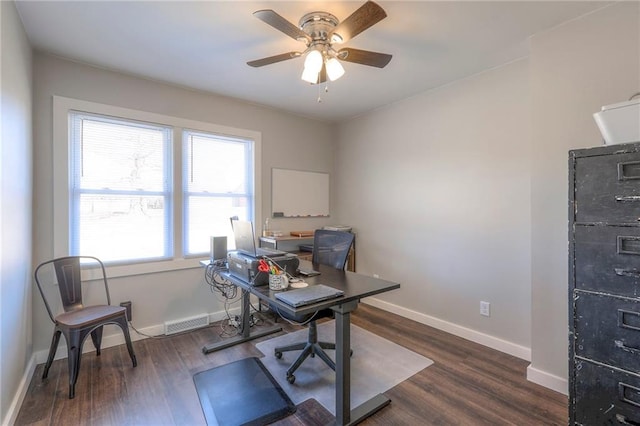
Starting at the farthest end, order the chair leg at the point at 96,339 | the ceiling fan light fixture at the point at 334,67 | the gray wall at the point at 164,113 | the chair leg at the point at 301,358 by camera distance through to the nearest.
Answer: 1. the chair leg at the point at 96,339
2. the gray wall at the point at 164,113
3. the chair leg at the point at 301,358
4. the ceiling fan light fixture at the point at 334,67

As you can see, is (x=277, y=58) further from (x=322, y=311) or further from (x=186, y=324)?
(x=186, y=324)

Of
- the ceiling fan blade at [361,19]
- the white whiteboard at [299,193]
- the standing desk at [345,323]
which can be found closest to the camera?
the ceiling fan blade at [361,19]

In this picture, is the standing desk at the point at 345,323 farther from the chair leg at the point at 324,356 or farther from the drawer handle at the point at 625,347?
the drawer handle at the point at 625,347

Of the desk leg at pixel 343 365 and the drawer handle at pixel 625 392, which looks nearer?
the drawer handle at pixel 625 392

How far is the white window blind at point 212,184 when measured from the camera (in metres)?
3.15

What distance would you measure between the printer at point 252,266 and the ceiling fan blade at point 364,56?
1.44 meters

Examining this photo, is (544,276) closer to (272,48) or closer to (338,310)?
(338,310)

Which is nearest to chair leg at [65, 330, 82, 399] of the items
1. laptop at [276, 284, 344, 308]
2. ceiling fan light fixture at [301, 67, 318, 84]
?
laptop at [276, 284, 344, 308]

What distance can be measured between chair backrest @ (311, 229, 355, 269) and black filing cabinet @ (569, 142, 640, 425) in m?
1.43

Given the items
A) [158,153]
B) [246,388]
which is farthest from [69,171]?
[246,388]

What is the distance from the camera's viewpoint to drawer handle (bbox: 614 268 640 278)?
1.30 metres

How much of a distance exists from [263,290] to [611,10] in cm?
280

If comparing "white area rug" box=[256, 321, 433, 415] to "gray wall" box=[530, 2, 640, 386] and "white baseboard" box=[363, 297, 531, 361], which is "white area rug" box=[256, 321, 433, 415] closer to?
"white baseboard" box=[363, 297, 531, 361]

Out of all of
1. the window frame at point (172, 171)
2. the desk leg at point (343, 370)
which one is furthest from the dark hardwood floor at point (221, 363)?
the window frame at point (172, 171)
